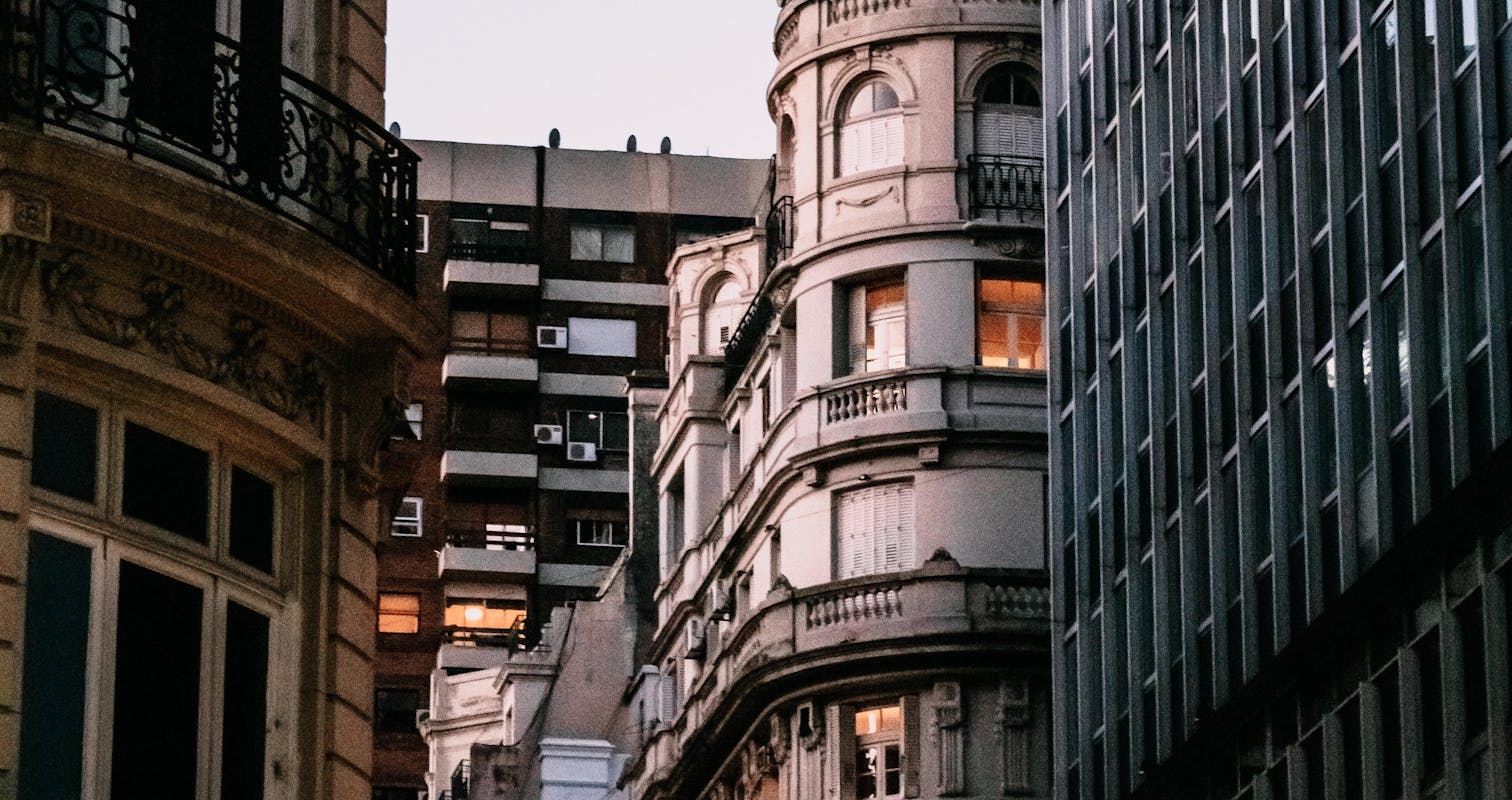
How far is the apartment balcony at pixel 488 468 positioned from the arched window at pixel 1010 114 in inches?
1824

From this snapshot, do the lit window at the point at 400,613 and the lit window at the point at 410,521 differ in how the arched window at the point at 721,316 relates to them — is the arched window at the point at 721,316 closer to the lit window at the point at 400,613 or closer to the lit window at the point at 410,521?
the lit window at the point at 400,613

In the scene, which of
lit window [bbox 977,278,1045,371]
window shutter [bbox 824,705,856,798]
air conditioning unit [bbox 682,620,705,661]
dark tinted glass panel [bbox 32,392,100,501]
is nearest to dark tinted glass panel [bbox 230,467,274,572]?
dark tinted glass panel [bbox 32,392,100,501]

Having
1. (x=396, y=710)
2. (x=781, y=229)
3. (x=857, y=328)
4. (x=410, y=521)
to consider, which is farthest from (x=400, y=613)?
(x=857, y=328)

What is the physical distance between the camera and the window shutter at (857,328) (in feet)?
190

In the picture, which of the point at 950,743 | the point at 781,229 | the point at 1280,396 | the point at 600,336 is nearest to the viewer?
the point at 1280,396

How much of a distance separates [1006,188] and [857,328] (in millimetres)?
3321

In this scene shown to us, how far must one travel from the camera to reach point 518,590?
334 ft

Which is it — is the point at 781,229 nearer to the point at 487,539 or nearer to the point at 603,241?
the point at 487,539

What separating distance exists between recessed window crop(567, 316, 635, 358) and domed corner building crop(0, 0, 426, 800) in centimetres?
8065

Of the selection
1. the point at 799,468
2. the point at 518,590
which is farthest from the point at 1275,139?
the point at 518,590

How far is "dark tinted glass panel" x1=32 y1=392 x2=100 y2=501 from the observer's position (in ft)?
63.8

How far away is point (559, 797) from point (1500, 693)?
134ft

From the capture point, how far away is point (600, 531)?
102625 millimetres

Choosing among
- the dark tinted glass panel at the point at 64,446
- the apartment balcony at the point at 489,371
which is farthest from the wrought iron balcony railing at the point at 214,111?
the apartment balcony at the point at 489,371
